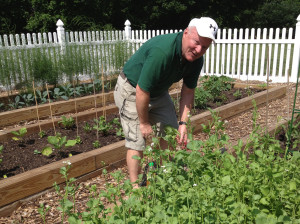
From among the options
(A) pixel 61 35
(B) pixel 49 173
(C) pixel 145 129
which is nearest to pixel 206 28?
(C) pixel 145 129

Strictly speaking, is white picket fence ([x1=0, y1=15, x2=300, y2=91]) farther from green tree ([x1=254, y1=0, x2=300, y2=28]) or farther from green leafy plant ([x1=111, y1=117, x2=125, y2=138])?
green tree ([x1=254, y1=0, x2=300, y2=28])

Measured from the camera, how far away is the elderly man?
199 cm

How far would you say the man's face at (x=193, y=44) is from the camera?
1.97 metres

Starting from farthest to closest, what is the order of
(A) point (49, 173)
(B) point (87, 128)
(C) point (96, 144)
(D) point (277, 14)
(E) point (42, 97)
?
(D) point (277, 14)
(E) point (42, 97)
(B) point (87, 128)
(C) point (96, 144)
(A) point (49, 173)

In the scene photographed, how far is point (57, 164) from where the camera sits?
2830 millimetres

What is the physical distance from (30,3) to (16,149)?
1962cm

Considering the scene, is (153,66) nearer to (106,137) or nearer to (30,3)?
(106,137)

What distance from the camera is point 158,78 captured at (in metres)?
2.05

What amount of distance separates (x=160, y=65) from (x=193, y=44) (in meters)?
→ 0.28

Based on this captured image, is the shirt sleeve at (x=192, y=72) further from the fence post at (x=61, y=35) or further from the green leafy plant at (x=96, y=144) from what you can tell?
the fence post at (x=61, y=35)

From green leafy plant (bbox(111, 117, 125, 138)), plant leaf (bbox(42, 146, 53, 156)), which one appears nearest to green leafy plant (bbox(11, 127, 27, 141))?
plant leaf (bbox(42, 146, 53, 156))

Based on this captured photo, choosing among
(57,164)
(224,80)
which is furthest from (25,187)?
(224,80)

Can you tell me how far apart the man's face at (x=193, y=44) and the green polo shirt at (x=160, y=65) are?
0.14 feet

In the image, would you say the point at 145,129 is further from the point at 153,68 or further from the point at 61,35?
Answer: the point at 61,35
